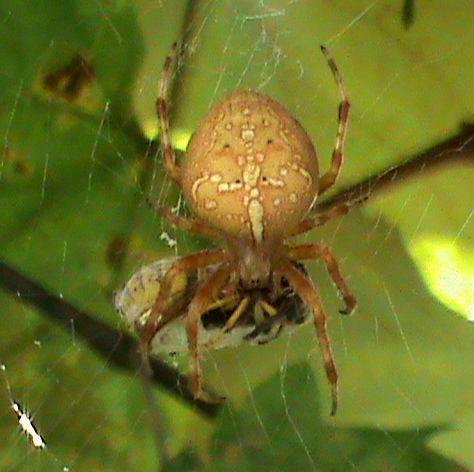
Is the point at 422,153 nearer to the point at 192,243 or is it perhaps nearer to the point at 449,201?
the point at 449,201

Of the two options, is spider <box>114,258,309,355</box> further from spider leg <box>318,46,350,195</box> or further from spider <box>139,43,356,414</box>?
spider leg <box>318,46,350,195</box>

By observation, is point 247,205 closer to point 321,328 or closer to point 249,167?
point 249,167

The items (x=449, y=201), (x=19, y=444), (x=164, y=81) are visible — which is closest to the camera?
(x=164, y=81)

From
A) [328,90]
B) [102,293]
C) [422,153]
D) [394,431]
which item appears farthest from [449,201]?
[102,293]

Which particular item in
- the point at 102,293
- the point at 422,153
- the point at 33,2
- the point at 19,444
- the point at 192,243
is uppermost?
the point at 33,2

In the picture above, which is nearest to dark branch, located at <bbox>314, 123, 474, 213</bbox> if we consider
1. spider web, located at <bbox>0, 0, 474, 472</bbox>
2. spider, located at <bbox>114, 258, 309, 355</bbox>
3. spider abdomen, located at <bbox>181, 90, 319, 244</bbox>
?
spider web, located at <bbox>0, 0, 474, 472</bbox>

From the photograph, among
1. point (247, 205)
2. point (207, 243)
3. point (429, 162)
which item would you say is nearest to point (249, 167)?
point (247, 205)
